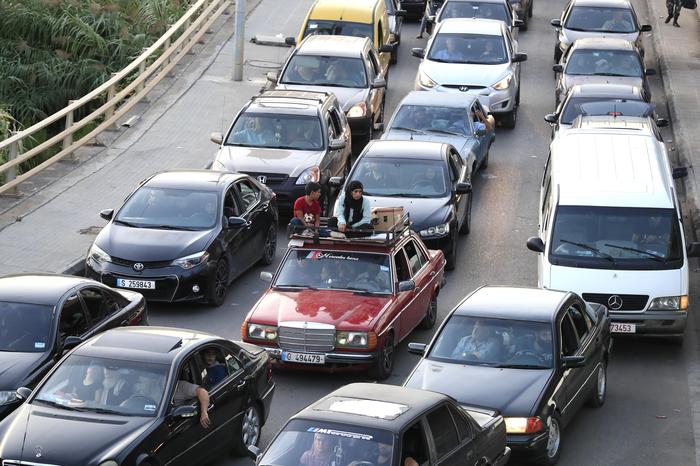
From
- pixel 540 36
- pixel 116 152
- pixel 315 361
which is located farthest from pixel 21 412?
pixel 540 36

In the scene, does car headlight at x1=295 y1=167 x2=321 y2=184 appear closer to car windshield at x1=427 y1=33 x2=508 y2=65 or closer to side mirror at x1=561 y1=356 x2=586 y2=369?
car windshield at x1=427 y1=33 x2=508 y2=65

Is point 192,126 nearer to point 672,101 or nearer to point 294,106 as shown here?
point 294,106

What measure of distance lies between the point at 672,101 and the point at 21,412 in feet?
73.3

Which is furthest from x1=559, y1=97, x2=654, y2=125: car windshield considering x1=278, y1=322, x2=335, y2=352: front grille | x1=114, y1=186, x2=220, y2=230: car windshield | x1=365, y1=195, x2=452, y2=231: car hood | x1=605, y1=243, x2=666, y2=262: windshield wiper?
x1=278, y1=322, x2=335, y2=352: front grille

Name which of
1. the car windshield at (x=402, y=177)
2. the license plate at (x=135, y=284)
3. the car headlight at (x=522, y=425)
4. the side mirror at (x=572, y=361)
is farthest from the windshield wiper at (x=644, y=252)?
the license plate at (x=135, y=284)

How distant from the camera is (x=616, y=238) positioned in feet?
59.3

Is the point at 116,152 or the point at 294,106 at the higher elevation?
the point at 294,106

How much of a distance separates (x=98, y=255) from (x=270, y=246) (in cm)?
327

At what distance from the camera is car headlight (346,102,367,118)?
2706 centimetres

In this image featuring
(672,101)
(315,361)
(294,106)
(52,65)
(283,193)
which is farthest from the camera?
(52,65)

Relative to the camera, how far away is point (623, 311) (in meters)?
17.4

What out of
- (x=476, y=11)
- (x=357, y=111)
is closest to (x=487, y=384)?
(x=357, y=111)

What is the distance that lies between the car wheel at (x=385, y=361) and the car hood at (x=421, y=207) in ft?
14.0

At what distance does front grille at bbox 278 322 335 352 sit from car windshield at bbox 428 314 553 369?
155cm
